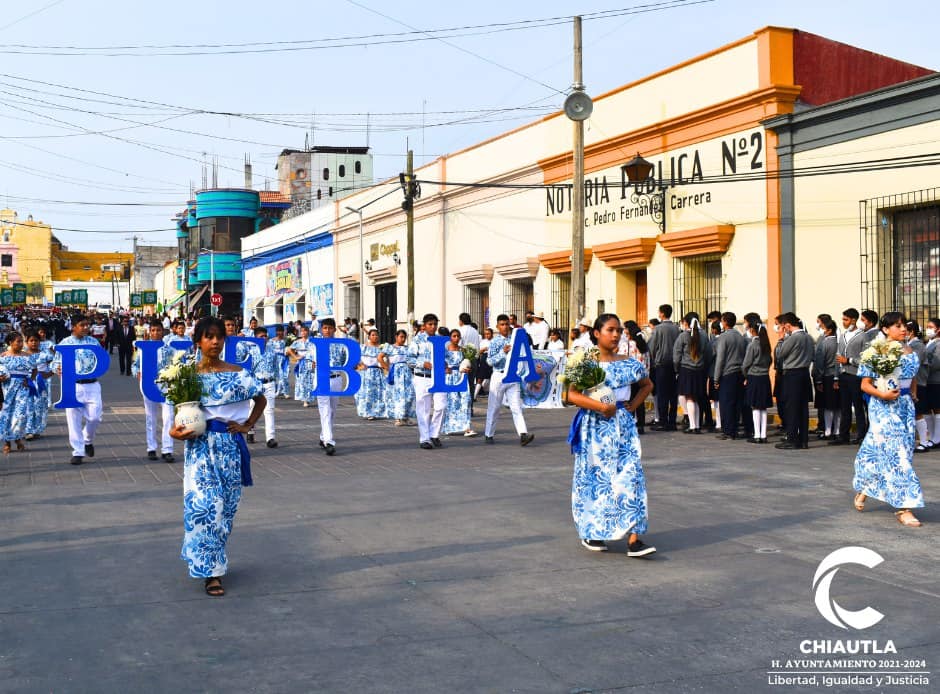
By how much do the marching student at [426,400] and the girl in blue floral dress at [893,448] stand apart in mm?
6721

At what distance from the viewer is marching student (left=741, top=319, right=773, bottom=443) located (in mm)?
15266

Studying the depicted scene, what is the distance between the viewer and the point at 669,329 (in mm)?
17516

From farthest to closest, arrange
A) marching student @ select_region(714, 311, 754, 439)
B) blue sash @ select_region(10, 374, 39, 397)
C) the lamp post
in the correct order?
the lamp post, marching student @ select_region(714, 311, 754, 439), blue sash @ select_region(10, 374, 39, 397)

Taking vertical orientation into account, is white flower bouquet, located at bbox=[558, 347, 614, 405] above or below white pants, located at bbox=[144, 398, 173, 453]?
above

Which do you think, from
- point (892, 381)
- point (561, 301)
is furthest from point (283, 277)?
point (892, 381)

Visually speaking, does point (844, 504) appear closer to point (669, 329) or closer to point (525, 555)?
point (525, 555)

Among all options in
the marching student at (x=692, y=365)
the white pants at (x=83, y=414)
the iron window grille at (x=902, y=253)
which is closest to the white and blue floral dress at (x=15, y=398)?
the white pants at (x=83, y=414)

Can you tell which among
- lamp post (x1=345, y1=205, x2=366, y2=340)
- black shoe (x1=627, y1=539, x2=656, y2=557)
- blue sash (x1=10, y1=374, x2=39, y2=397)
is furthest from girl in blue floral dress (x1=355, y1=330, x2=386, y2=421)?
lamp post (x1=345, y1=205, x2=366, y2=340)

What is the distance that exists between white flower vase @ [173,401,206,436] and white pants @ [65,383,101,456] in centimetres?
698

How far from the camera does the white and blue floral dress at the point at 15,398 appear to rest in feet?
47.9

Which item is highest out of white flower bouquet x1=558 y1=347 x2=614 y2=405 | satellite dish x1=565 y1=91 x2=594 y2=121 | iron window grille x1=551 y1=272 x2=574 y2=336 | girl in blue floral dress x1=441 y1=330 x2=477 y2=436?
satellite dish x1=565 y1=91 x2=594 y2=121

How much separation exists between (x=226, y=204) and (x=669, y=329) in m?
53.8

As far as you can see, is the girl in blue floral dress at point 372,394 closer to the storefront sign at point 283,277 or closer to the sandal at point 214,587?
the sandal at point 214,587

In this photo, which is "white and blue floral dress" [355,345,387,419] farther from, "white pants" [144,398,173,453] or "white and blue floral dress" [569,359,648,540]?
"white and blue floral dress" [569,359,648,540]
